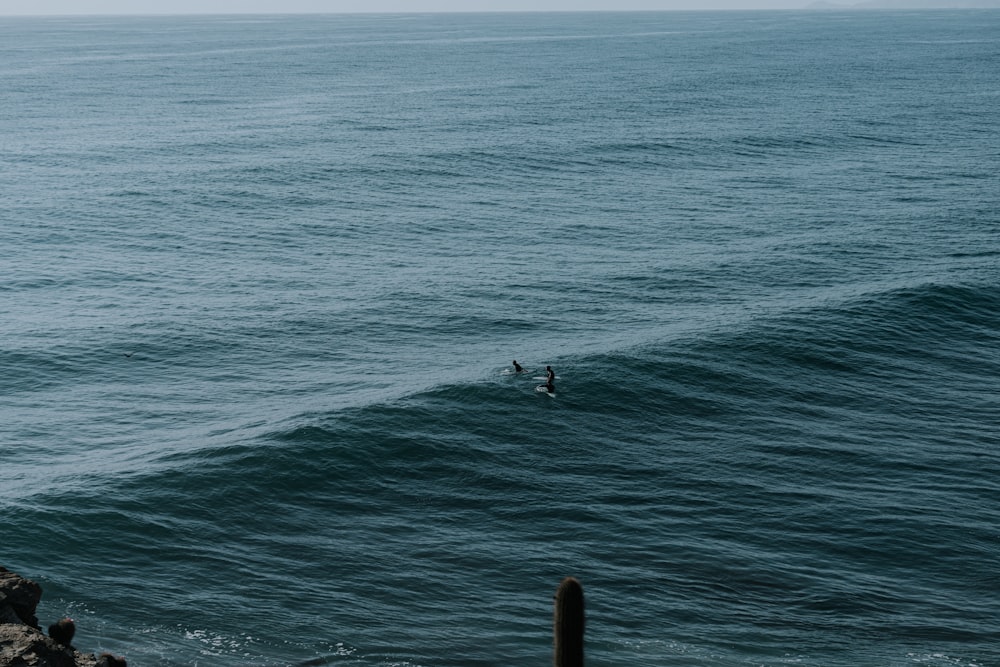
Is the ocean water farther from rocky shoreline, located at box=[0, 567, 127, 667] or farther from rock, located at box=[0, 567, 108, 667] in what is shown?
rock, located at box=[0, 567, 108, 667]

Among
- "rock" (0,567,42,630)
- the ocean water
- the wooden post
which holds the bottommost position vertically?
the ocean water

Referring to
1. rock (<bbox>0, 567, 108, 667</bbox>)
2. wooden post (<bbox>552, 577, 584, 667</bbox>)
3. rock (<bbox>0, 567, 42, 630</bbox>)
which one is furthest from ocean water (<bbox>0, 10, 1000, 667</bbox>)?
wooden post (<bbox>552, 577, 584, 667</bbox>)

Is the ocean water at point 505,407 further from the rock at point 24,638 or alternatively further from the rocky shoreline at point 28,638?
the rock at point 24,638

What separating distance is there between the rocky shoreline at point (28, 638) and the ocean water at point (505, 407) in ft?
20.3

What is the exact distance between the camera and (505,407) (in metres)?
58.6

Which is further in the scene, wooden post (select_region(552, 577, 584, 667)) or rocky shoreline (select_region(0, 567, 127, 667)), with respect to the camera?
rocky shoreline (select_region(0, 567, 127, 667))

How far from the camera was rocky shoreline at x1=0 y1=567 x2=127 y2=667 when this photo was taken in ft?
87.8

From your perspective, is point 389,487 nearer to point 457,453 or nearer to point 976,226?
point 457,453

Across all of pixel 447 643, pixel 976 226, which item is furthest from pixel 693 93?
pixel 447 643

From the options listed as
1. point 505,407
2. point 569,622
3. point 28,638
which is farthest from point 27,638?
point 505,407

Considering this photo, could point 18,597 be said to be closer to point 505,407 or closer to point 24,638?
point 24,638

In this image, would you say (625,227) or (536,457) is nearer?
(536,457)

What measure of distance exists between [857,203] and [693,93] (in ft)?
266

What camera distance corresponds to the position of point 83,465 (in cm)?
5350
